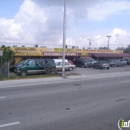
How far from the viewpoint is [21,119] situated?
6.12 meters

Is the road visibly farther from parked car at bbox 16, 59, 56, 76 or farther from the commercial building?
the commercial building

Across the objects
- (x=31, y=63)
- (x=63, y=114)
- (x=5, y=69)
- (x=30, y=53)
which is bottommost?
(x=63, y=114)

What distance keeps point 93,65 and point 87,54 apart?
12326mm

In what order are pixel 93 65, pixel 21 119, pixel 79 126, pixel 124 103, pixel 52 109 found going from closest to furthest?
1. pixel 79 126
2. pixel 21 119
3. pixel 52 109
4. pixel 124 103
5. pixel 93 65

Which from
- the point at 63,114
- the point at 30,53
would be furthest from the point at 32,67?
the point at 63,114

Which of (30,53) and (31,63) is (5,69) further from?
(30,53)

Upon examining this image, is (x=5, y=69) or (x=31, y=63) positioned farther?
(x=31, y=63)

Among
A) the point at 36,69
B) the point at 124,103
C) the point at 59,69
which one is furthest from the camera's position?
the point at 59,69

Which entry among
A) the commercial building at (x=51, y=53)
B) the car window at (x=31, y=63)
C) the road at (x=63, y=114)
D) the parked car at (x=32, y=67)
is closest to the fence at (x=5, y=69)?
the parked car at (x=32, y=67)

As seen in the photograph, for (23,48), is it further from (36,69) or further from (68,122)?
(68,122)

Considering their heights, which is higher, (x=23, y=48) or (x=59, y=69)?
(x=23, y=48)

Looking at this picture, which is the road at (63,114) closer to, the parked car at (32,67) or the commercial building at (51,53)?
the parked car at (32,67)

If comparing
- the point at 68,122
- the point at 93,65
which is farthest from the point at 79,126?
the point at 93,65

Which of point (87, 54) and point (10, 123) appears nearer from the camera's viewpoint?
point (10, 123)
